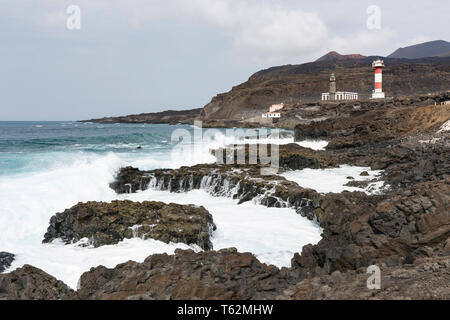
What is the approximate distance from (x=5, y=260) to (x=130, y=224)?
245 centimetres

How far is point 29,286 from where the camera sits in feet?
15.5

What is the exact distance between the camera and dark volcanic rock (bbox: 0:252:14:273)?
6.55 m

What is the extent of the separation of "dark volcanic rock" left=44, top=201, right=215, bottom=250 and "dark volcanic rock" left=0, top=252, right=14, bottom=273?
128 cm

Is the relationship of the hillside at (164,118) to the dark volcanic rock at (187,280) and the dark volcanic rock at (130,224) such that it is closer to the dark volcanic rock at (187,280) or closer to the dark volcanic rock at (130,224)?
the dark volcanic rock at (130,224)

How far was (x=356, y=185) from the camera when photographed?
12172 mm

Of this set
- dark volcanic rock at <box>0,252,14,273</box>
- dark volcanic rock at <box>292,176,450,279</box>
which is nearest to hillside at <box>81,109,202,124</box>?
dark volcanic rock at <box>0,252,14,273</box>

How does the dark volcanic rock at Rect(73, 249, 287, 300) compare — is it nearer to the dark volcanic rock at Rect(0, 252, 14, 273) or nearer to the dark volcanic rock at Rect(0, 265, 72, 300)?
the dark volcanic rock at Rect(0, 265, 72, 300)

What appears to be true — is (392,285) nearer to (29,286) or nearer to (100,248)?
(29,286)

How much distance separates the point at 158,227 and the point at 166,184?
247 inches

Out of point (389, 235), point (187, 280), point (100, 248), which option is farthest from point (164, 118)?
point (187, 280)

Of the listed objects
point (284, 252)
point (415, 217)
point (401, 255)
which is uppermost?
point (415, 217)

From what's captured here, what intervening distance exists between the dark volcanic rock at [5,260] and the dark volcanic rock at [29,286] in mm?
1939
